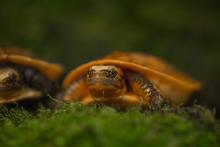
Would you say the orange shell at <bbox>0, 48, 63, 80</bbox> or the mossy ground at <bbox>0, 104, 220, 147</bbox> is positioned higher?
the orange shell at <bbox>0, 48, 63, 80</bbox>

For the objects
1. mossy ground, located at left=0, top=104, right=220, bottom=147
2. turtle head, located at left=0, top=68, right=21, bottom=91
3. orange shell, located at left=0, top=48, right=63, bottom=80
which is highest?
orange shell, located at left=0, top=48, right=63, bottom=80

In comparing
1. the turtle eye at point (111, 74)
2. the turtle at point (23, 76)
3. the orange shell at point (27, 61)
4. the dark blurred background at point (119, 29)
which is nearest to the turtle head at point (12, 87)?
the turtle at point (23, 76)

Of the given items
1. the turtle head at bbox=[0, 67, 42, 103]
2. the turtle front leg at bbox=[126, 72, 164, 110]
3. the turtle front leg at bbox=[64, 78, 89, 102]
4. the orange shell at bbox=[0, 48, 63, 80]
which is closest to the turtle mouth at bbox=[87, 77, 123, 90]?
the turtle front leg at bbox=[126, 72, 164, 110]

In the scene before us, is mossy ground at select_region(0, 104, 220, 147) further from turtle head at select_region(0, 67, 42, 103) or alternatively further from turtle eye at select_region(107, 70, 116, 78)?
turtle head at select_region(0, 67, 42, 103)

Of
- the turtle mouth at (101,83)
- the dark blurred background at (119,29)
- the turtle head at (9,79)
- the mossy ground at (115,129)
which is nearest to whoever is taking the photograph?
the mossy ground at (115,129)

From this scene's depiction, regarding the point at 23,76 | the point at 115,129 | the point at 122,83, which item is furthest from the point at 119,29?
the point at 115,129

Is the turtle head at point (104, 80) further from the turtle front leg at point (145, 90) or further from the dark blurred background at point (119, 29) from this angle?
the dark blurred background at point (119, 29)
